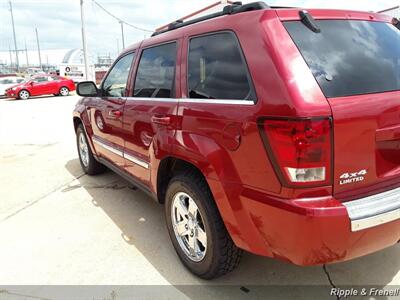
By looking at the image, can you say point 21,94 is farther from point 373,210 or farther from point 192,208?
point 373,210

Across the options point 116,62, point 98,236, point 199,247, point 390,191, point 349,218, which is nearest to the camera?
point 349,218

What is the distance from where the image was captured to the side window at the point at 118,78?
3949 mm

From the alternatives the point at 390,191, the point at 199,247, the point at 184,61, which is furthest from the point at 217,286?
the point at 184,61

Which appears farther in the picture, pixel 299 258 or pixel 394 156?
pixel 394 156

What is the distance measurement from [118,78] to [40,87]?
71.3 feet

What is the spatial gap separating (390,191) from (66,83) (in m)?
25.3

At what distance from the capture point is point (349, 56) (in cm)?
220

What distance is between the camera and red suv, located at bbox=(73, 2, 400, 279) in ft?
6.42

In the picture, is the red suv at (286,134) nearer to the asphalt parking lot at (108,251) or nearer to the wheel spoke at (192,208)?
the wheel spoke at (192,208)

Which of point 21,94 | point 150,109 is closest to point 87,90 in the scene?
point 150,109

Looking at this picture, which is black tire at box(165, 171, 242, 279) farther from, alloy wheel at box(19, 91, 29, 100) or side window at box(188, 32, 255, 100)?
alloy wheel at box(19, 91, 29, 100)

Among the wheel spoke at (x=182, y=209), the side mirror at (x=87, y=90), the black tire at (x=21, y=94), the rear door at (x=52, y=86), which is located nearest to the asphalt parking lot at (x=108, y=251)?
the wheel spoke at (x=182, y=209)

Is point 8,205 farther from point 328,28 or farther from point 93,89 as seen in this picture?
point 328,28

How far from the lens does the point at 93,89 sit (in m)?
4.55
